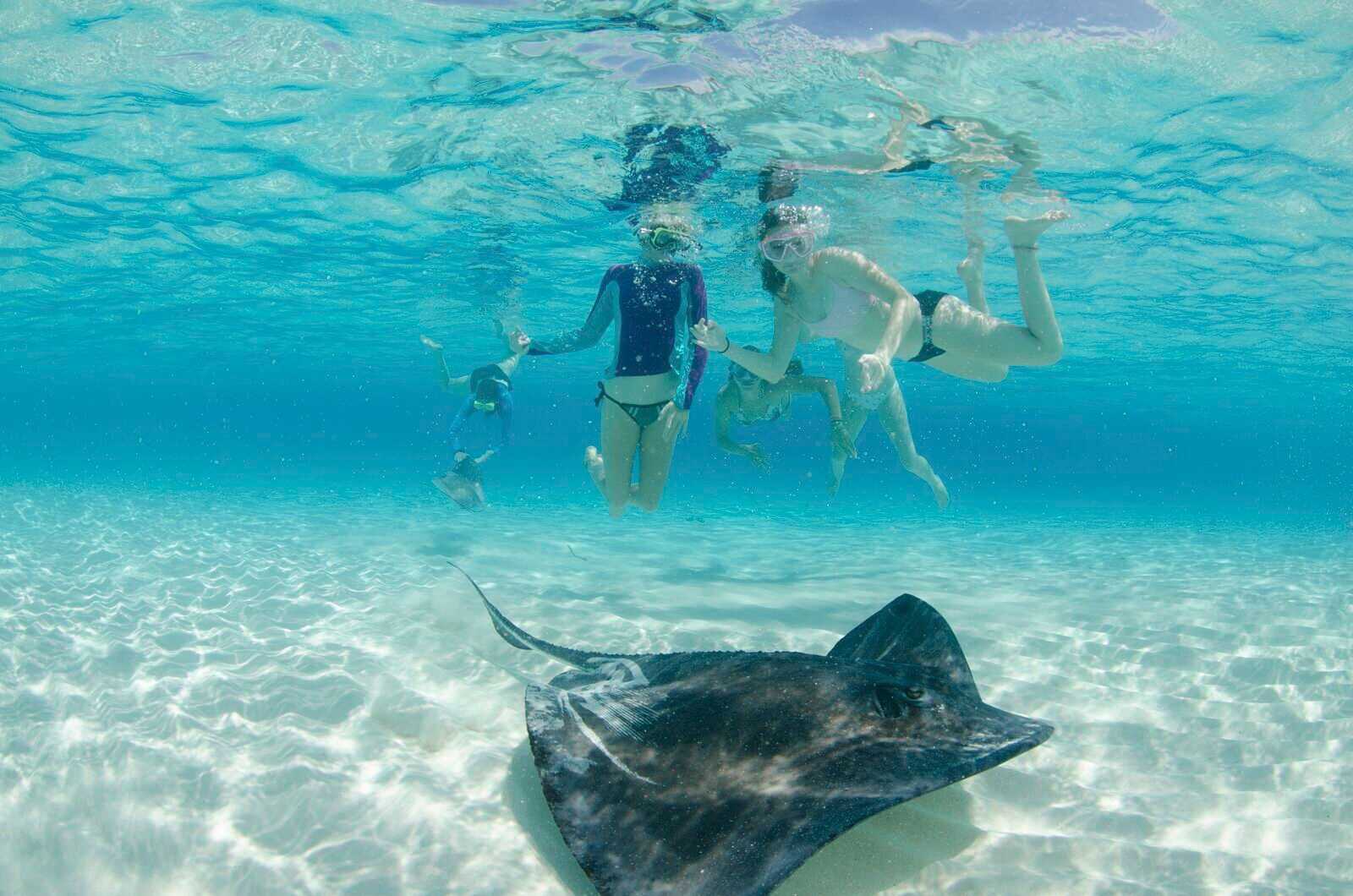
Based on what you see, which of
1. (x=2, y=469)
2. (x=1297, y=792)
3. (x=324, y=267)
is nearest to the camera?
(x=1297, y=792)

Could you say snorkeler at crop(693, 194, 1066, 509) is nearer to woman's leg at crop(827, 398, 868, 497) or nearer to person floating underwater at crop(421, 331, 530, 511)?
woman's leg at crop(827, 398, 868, 497)

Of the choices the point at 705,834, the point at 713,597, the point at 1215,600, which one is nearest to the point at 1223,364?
the point at 1215,600

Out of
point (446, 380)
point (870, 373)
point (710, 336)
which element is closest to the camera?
point (870, 373)

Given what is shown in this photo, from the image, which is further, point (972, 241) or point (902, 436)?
point (902, 436)

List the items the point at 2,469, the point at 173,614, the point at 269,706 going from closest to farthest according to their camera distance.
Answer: the point at 269,706
the point at 173,614
the point at 2,469

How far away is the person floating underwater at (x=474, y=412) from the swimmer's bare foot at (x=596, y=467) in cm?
399

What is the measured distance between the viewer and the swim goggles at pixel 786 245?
295 inches

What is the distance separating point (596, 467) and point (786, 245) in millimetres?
4565

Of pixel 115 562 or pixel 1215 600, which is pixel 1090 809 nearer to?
pixel 1215 600

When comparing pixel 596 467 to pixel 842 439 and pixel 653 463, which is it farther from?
pixel 842 439

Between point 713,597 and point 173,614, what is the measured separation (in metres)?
7.05

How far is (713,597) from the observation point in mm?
10250

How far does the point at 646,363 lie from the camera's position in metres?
9.35

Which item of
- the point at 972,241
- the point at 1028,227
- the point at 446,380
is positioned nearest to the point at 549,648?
the point at 1028,227
